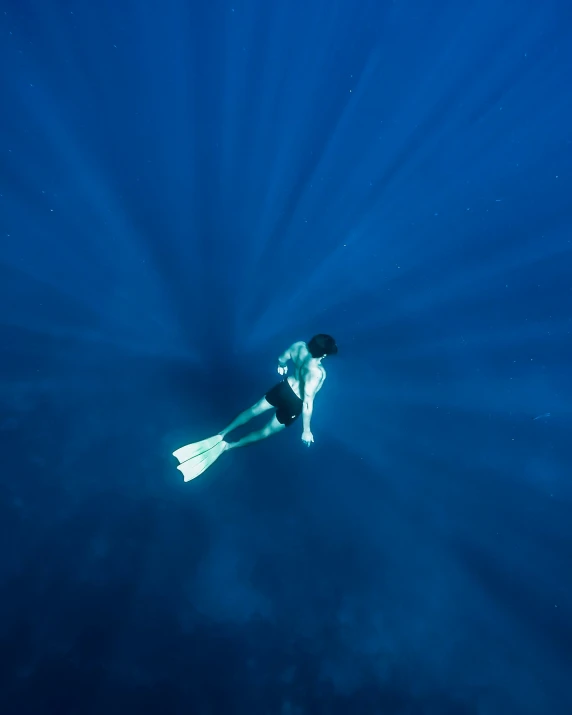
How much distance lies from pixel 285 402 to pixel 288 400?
0.07m

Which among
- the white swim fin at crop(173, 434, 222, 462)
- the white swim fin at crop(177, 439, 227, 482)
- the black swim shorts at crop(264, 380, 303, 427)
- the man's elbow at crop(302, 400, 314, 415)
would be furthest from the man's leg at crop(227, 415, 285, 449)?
the man's elbow at crop(302, 400, 314, 415)

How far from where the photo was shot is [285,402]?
6586 mm

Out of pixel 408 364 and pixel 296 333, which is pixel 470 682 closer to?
pixel 408 364

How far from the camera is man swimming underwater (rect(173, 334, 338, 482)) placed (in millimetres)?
5547

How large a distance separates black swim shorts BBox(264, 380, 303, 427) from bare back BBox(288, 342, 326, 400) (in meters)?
0.18

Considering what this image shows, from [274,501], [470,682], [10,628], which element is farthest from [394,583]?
[10,628]

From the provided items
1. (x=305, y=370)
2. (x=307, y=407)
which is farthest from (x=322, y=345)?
(x=307, y=407)

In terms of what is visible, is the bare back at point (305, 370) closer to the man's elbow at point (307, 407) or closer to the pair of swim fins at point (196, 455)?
the man's elbow at point (307, 407)

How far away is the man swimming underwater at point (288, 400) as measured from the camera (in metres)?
5.55

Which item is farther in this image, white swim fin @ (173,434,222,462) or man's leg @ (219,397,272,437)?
man's leg @ (219,397,272,437)

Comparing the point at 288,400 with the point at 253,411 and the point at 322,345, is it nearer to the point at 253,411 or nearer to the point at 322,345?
the point at 253,411

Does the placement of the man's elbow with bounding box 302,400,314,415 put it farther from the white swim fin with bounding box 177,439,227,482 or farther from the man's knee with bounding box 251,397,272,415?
the white swim fin with bounding box 177,439,227,482

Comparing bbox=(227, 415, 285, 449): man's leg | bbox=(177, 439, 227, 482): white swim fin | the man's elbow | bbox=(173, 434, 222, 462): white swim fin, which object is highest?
bbox=(173, 434, 222, 462): white swim fin

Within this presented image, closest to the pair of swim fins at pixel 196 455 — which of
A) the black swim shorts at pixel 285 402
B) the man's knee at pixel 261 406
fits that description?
the man's knee at pixel 261 406
